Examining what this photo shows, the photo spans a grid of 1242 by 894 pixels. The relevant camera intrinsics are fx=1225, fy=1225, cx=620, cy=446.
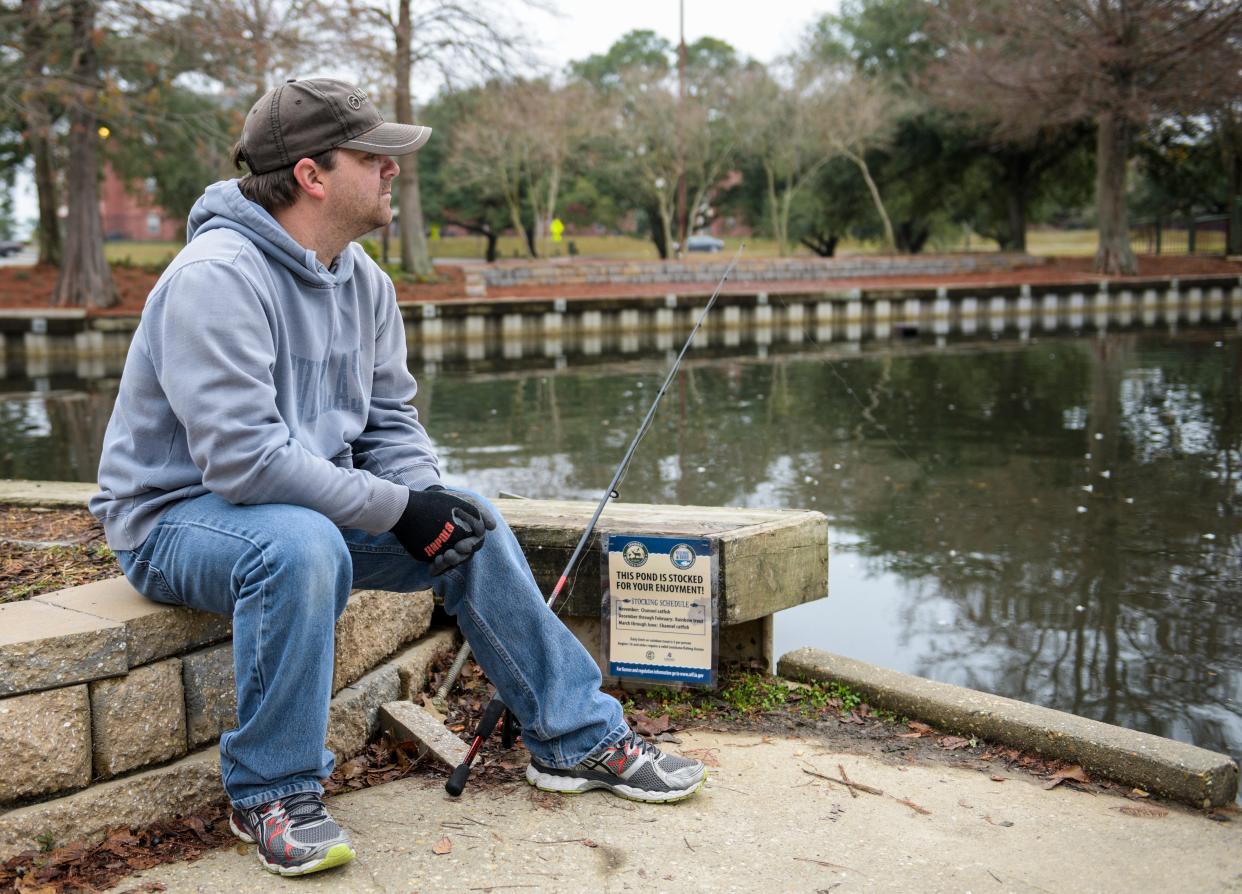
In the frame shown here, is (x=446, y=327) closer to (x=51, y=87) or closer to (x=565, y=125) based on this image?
(x=51, y=87)

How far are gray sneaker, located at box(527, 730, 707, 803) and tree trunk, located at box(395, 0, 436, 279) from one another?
816 inches

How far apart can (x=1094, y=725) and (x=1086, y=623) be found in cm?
200

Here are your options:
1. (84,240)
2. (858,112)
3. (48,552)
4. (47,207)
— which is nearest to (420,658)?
(48,552)

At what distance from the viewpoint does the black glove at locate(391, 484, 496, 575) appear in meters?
2.38

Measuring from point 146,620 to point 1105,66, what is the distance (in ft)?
85.7

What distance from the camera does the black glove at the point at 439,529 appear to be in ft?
7.80

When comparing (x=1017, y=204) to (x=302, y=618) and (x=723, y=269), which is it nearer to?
(x=723, y=269)

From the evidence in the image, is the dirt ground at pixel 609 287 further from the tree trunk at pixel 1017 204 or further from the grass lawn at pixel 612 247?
the grass lawn at pixel 612 247

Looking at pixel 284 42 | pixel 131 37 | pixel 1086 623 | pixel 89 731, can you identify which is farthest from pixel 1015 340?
pixel 89 731

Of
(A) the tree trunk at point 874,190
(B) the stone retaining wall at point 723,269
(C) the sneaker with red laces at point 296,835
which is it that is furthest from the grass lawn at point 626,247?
(C) the sneaker with red laces at point 296,835

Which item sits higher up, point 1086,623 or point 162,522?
point 162,522

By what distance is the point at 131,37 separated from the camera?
17.8 meters

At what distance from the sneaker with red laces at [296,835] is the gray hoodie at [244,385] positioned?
1.74ft

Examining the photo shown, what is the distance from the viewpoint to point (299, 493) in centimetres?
227
